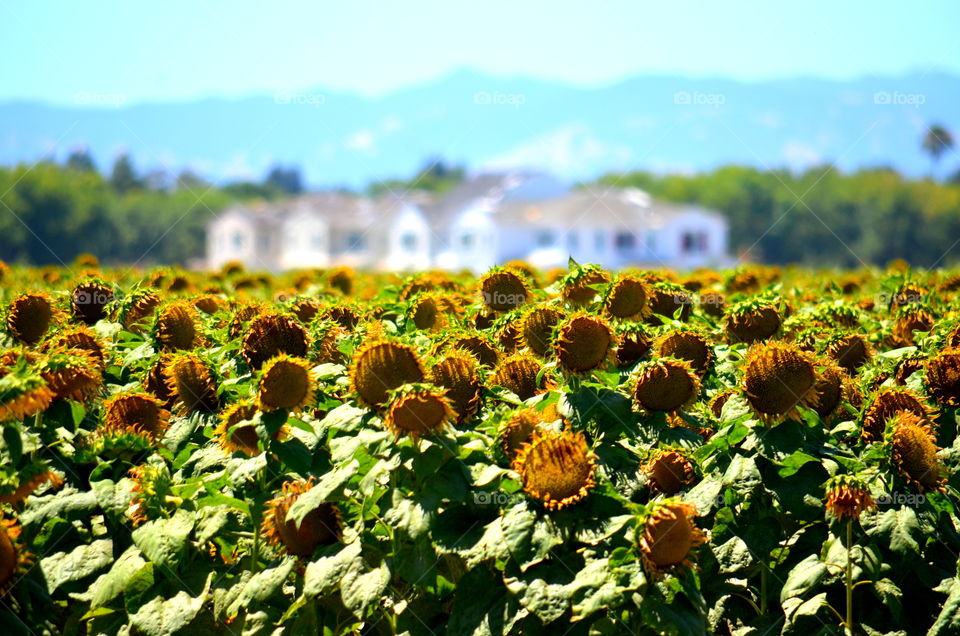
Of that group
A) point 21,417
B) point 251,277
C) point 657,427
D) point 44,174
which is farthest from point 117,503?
point 44,174

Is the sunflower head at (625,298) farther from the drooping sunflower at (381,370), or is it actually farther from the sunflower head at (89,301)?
the sunflower head at (89,301)

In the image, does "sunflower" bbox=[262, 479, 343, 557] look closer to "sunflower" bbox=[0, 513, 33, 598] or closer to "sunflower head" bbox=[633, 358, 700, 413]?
"sunflower" bbox=[0, 513, 33, 598]

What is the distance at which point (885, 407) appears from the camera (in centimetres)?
430

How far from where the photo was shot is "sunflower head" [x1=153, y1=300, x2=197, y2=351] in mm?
4965

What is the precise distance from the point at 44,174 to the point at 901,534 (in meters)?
135

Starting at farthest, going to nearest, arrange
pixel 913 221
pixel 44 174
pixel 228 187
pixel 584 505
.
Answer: pixel 228 187, pixel 913 221, pixel 44 174, pixel 584 505

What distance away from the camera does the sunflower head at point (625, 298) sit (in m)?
4.85

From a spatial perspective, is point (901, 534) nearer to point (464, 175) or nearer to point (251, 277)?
point (251, 277)

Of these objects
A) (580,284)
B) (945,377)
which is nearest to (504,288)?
(580,284)

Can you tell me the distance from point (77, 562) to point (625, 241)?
391ft

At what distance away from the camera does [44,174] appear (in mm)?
126625

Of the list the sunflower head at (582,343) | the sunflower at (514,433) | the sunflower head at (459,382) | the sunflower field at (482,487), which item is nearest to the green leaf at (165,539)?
the sunflower field at (482,487)

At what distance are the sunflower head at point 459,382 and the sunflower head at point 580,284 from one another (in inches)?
39.2

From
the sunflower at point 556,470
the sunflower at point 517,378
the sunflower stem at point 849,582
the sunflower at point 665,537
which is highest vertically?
the sunflower at point 517,378
